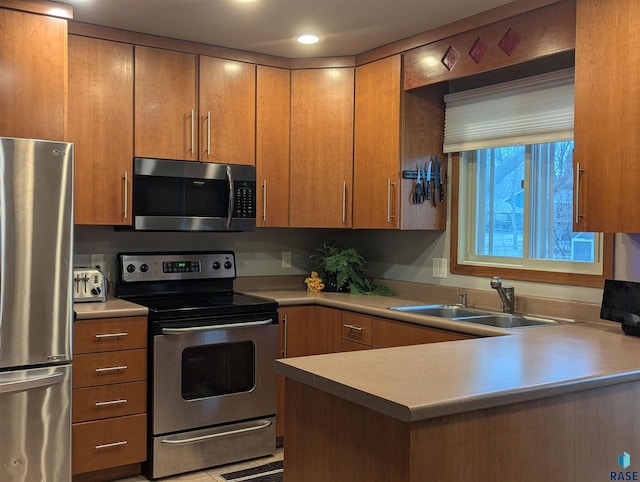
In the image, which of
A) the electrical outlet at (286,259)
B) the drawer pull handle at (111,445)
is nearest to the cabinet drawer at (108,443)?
the drawer pull handle at (111,445)

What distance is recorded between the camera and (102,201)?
3.35 meters

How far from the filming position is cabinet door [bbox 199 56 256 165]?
363cm

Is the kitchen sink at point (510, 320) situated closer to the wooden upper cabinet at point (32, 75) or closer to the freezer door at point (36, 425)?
the freezer door at point (36, 425)

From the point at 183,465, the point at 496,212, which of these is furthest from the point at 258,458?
the point at 496,212

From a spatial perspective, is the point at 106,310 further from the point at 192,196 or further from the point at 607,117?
the point at 607,117

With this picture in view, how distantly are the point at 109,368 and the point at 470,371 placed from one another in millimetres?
1920

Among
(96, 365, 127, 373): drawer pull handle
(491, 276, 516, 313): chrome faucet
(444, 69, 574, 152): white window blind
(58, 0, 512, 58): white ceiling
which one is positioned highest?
(58, 0, 512, 58): white ceiling

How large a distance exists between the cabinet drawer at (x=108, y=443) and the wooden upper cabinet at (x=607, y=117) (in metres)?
2.23

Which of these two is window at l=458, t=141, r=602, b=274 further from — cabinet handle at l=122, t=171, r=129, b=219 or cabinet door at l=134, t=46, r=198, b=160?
cabinet handle at l=122, t=171, r=129, b=219

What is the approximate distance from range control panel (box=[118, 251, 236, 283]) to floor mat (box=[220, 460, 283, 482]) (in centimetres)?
114

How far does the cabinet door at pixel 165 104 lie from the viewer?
3.45 m

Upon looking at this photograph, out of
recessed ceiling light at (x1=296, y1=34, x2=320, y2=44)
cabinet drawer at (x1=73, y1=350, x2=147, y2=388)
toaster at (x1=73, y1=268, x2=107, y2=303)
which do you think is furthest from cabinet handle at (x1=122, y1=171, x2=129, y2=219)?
recessed ceiling light at (x1=296, y1=34, x2=320, y2=44)

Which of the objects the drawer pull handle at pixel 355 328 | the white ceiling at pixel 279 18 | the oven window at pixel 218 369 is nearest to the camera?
the white ceiling at pixel 279 18

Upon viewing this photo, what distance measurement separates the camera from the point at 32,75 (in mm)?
2939
